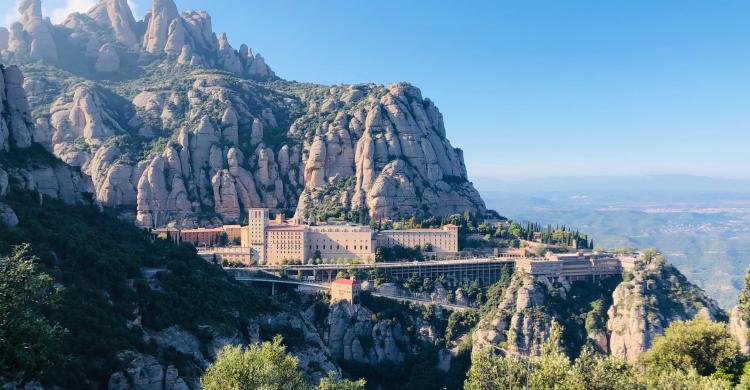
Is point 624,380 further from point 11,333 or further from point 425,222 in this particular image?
point 425,222

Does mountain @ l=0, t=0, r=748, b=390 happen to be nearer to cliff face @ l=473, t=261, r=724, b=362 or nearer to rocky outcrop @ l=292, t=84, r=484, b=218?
cliff face @ l=473, t=261, r=724, b=362

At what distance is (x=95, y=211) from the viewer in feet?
297

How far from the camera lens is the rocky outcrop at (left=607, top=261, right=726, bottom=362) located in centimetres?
10388

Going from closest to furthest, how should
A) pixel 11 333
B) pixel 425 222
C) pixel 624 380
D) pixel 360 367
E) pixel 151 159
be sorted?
pixel 11 333 < pixel 624 380 < pixel 360 367 < pixel 425 222 < pixel 151 159

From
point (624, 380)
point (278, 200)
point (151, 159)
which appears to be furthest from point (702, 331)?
point (151, 159)

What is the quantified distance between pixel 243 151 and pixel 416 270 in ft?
214

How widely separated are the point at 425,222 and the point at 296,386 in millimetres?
100153

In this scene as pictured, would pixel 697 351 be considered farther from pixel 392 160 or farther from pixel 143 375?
pixel 392 160

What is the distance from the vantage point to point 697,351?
61.3 m

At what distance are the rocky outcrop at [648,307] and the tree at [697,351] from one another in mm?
40769

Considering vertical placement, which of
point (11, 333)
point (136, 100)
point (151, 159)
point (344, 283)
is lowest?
point (344, 283)

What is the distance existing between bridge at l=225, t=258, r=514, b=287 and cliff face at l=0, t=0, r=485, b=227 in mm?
29202

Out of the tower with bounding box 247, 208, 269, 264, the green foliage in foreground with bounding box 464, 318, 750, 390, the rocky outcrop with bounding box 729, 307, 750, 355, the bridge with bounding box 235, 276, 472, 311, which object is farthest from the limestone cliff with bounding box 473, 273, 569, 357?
the tower with bounding box 247, 208, 269, 264

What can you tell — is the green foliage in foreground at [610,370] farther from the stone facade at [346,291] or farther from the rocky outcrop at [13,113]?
the rocky outcrop at [13,113]
